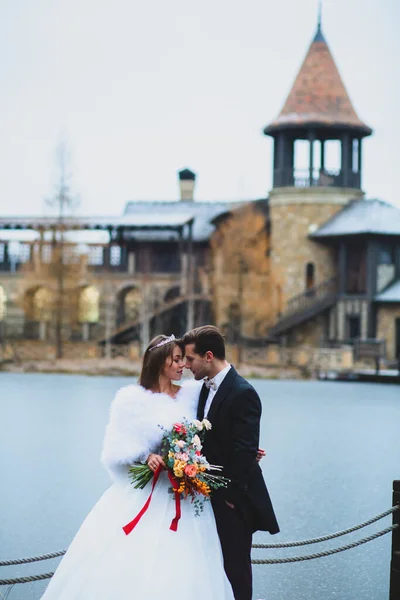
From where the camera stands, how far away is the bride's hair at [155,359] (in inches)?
229

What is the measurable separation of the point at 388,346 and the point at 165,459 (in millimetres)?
35287

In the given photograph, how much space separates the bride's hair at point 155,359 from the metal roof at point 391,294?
114 feet

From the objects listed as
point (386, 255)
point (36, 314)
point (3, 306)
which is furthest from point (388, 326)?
point (3, 306)

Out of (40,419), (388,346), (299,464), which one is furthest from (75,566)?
(388,346)

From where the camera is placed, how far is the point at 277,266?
43531 millimetres

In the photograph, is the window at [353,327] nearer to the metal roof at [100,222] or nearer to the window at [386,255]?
the window at [386,255]

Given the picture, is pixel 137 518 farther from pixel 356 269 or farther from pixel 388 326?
pixel 356 269

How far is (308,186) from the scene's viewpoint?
4331 cm

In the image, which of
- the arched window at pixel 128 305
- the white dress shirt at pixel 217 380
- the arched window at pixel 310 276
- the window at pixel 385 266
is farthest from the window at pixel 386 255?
the white dress shirt at pixel 217 380

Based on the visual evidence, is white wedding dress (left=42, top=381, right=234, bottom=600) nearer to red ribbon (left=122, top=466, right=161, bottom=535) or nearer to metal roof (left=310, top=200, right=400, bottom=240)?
red ribbon (left=122, top=466, right=161, bottom=535)

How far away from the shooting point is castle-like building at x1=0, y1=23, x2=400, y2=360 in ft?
137

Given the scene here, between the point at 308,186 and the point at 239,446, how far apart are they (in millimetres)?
38218

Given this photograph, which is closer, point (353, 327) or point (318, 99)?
point (353, 327)

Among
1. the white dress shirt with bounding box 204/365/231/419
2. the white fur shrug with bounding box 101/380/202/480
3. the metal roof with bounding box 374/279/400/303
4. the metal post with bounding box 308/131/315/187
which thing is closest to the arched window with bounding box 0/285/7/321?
the metal post with bounding box 308/131/315/187
